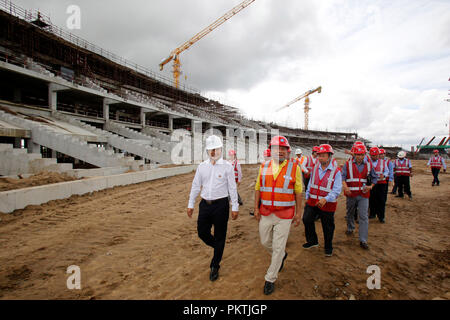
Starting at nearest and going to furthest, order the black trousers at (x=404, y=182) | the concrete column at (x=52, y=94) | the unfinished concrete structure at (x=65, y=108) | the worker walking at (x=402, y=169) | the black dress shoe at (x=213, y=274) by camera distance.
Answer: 1. the black dress shoe at (x=213, y=274)
2. the worker walking at (x=402, y=169)
3. the black trousers at (x=404, y=182)
4. the unfinished concrete structure at (x=65, y=108)
5. the concrete column at (x=52, y=94)

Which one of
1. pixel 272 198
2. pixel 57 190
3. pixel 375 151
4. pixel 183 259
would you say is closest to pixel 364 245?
pixel 272 198

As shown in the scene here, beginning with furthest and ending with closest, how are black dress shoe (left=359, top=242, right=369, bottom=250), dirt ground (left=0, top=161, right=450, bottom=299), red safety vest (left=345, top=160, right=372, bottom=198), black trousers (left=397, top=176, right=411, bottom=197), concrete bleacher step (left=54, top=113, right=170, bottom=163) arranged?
concrete bleacher step (left=54, top=113, right=170, bottom=163) < black trousers (left=397, top=176, right=411, bottom=197) < red safety vest (left=345, top=160, right=372, bottom=198) < black dress shoe (left=359, top=242, right=369, bottom=250) < dirt ground (left=0, top=161, right=450, bottom=299)

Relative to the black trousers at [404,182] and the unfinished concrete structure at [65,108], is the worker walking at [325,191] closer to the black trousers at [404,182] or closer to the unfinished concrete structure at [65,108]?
the black trousers at [404,182]

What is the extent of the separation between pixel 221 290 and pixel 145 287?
1.04 m

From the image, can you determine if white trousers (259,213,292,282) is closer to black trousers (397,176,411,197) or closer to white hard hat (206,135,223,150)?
white hard hat (206,135,223,150)

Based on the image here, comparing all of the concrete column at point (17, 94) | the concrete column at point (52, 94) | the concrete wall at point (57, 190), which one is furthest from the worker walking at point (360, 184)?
the concrete column at point (17, 94)

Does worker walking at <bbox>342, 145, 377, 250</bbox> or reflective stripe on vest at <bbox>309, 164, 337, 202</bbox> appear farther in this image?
worker walking at <bbox>342, 145, 377, 250</bbox>

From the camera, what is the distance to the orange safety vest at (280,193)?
2629 millimetres

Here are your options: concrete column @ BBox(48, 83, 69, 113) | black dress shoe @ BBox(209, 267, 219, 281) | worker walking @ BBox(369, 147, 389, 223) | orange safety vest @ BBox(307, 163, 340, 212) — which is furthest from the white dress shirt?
concrete column @ BBox(48, 83, 69, 113)

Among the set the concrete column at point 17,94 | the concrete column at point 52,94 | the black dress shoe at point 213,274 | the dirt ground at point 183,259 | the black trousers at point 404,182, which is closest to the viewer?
the dirt ground at point 183,259

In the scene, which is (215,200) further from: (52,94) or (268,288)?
(52,94)

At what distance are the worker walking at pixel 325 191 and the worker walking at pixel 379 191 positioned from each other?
9.21 feet

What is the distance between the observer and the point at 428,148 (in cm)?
4006

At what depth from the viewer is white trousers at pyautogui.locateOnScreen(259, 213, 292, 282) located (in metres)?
2.53
